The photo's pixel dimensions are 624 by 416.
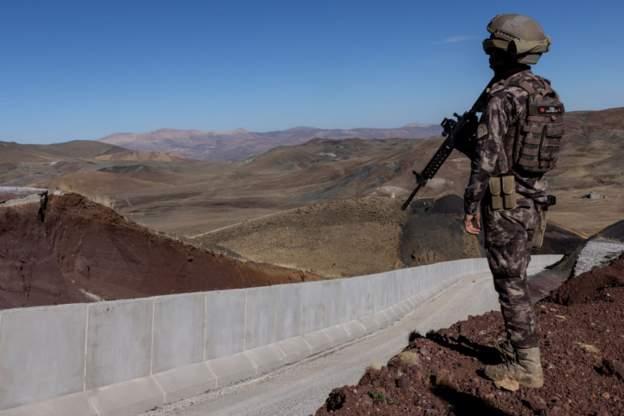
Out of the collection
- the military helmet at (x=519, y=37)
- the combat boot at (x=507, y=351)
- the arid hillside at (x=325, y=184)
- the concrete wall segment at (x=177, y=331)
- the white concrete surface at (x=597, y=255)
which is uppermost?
the military helmet at (x=519, y=37)

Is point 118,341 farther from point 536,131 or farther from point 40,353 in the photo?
point 536,131

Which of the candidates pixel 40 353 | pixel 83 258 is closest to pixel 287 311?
pixel 83 258

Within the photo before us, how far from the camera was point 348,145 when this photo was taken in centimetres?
17012

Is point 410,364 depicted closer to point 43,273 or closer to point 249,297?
point 249,297

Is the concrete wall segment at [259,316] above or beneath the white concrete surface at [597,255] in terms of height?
above

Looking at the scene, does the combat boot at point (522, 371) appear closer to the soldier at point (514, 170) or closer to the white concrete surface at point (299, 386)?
the soldier at point (514, 170)

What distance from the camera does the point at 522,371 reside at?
5.41m

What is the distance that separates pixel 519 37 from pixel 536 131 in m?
0.82

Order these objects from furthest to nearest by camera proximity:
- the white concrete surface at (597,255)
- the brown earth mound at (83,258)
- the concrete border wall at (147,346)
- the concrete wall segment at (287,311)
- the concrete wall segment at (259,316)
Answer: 1. the white concrete surface at (597,255)
2. the brown earth mound at (83,258)
3. the concrete wall segment at (287,311)
4. the concrete wall segment at (259,316)
5. the concrete border wall at (147,346)

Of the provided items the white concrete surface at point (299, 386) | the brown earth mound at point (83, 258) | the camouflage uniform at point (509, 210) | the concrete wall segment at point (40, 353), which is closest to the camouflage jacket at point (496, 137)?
the camouflage uniform at point (509, 210)

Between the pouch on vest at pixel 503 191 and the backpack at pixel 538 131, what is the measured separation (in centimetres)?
17

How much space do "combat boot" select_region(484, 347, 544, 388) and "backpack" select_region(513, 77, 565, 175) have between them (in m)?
1.55

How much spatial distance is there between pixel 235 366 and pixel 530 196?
373cm

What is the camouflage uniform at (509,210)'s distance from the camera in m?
5.33
